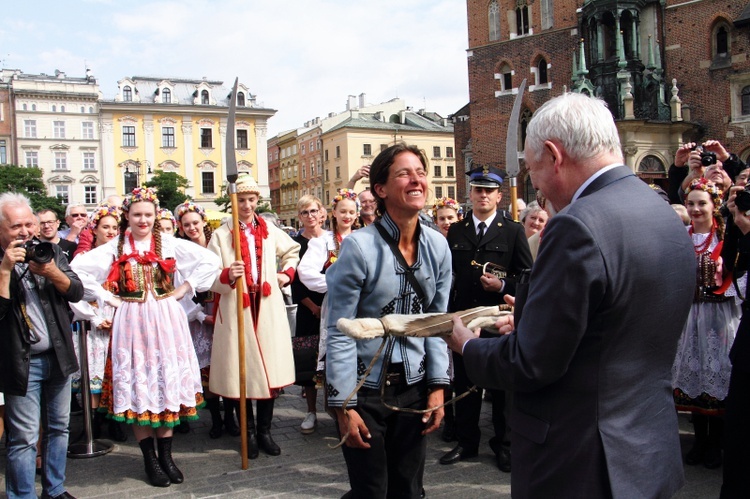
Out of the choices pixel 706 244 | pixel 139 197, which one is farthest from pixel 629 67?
pixel 139 197

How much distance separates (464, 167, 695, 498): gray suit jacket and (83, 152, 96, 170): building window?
230 ft

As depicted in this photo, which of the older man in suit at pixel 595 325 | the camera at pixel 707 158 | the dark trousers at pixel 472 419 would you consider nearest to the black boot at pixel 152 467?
the dark trousers at pixel 472 419

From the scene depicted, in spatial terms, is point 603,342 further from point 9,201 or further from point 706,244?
point 9,201

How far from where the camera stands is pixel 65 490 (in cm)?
446

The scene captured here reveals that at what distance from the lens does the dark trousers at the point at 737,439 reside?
3414mm

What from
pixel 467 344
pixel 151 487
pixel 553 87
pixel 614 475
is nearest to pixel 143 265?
pixel 151 487

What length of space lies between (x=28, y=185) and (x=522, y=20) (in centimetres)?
4048

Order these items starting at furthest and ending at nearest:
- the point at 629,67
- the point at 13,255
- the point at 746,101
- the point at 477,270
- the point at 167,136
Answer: the point at 167,136 < the point at 629,67 < the point at 746,101 < the point at 477,270 < the point at 13,255

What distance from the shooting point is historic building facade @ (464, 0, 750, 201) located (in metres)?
28.0

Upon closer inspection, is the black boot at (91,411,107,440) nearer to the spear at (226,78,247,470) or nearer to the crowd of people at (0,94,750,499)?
the crowd of people at (0,94,750,499)

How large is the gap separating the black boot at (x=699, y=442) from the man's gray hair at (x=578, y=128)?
12.9ft

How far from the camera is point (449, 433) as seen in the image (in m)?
5.80

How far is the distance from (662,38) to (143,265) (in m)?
31.5

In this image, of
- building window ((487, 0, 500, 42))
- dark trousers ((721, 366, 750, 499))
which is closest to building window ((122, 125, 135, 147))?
building window ((487, 0, 500, 42))
